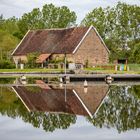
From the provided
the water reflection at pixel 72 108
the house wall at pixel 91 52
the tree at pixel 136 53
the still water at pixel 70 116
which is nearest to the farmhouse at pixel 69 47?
the house wall at pixel 91 52

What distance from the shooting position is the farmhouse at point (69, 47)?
81.8 metres

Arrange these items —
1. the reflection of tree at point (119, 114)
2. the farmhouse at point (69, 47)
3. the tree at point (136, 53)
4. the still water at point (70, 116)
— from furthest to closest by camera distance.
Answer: the farmhouse at point (69, 47), the tree at point (136, 53), the reflection of tree at point (119, 114), the still water at point (70, 116)

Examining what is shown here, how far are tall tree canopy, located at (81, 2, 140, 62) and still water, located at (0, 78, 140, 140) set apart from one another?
187 ft

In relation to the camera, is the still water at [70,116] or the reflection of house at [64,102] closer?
the still water at [70,116]

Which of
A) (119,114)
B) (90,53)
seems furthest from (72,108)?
(90,53)

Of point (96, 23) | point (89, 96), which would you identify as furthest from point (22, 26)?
point (89, 96)

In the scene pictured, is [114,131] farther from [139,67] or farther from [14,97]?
[139,67]

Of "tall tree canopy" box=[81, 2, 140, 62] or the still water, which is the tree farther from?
the still water

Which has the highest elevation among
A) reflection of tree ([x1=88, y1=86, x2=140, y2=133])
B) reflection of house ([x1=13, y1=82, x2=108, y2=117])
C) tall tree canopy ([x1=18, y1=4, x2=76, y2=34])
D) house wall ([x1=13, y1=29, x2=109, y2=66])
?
tall tree canopy ([x1=18, y1=4, x2=76, y2=34])

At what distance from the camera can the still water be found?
835 inches

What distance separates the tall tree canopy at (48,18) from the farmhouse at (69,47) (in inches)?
974

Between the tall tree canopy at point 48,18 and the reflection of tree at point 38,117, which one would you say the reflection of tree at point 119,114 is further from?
the tall tree canopy at point 48,18

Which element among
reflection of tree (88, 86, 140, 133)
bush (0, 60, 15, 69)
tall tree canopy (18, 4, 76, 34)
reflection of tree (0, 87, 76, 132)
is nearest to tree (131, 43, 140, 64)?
bush (0, 60, 15, 69)

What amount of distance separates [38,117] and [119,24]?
239 feet
